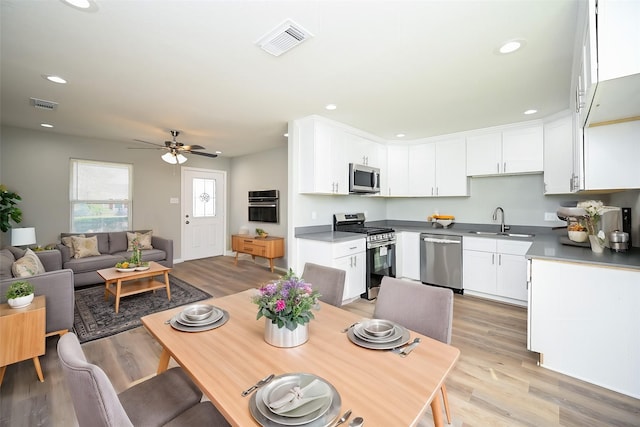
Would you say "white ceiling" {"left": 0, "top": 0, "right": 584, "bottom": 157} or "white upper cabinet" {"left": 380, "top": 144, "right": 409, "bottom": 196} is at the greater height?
"white ceiling" {"left": 0, "top": 0, "right": 584, "bottom": 157}

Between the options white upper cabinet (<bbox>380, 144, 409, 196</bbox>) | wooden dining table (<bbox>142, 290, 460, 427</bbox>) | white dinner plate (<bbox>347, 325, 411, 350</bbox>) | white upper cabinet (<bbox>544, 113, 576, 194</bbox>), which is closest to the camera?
wooden dining table (<bbox>142, 290, 460, 427</bbox>)

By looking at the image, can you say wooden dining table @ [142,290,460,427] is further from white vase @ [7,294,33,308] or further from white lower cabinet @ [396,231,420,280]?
white lower cabinet @ [396,231,420,280]

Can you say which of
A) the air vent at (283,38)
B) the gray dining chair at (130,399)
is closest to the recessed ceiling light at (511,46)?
the air vent at (283,38)

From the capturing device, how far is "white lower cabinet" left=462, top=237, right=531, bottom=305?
340cm

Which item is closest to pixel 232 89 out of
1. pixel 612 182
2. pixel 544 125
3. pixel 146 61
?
pixel 146 61

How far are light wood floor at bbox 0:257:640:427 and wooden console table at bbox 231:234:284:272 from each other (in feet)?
8.78

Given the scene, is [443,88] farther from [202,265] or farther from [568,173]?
[202,265]

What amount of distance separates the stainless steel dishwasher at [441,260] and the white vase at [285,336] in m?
3.31

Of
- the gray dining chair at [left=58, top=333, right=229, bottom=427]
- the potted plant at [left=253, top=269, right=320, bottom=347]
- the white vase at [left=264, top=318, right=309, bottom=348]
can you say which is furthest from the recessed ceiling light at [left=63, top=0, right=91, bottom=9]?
the white vase at [left=264, top=318, right=309, bottom=348]

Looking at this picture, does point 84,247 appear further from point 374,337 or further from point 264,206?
point 374,337

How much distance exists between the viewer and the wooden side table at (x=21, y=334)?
1950 millimetres

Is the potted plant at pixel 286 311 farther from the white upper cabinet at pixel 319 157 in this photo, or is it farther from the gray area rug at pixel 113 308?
the gray area rug at pixel 113 308

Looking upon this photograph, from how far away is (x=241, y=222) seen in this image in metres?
6.73

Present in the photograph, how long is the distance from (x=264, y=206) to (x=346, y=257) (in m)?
3.04
